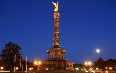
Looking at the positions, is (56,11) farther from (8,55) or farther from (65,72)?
(65,72)

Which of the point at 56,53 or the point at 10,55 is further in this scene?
the point at 56,53

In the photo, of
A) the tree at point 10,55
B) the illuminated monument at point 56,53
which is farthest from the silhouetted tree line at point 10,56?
the illuminated monument at point 56,53

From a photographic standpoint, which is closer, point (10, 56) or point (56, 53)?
point (10, 56)

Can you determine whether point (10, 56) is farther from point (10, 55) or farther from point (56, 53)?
point (56, 53)

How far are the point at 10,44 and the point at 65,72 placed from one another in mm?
21757

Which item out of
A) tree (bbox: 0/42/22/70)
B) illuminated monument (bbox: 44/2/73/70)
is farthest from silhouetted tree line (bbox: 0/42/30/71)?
illuminated monument (bbox: 44/2/73/70)

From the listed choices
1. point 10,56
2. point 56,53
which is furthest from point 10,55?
point 56,53

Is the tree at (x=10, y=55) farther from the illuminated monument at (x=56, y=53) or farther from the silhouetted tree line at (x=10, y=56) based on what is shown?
the illuminated monument at (x=56, y=53)

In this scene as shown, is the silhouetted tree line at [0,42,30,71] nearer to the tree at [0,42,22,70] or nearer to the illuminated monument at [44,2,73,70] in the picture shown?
the tree at [0,42,22,70]

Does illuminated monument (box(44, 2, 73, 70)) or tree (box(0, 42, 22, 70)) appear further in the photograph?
illuminated monument (box(44, 2, 73, 70))

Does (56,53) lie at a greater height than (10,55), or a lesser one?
greater

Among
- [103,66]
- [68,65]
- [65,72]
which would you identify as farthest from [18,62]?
[103,66]

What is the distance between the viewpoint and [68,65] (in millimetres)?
116438

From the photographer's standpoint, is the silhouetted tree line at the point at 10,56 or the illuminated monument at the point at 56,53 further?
the illuminated monument at the point at 56,53
